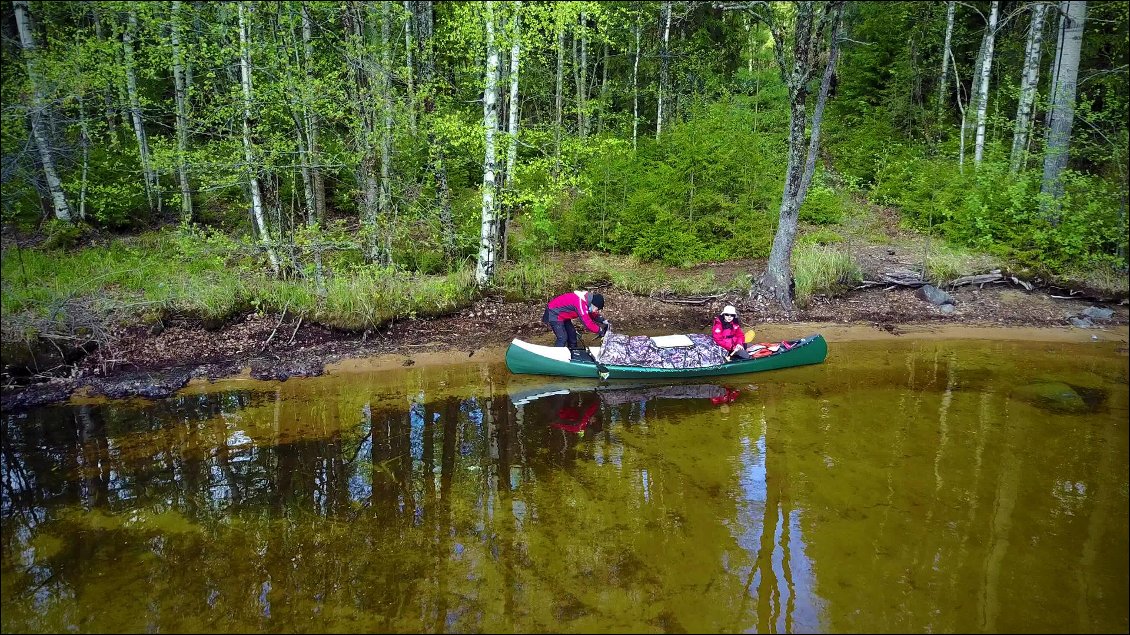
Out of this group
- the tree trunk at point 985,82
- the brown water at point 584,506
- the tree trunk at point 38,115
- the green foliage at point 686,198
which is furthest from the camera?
the tree trunk at point 985,82

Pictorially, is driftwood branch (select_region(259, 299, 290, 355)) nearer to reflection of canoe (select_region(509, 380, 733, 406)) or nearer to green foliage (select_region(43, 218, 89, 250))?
reflection of canoe (select_region(509, 380, 733, 406))

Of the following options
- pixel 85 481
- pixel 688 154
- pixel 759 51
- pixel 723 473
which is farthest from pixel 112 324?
pixel 759 51

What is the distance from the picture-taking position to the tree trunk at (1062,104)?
13.0m

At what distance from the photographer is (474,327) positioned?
487 inches

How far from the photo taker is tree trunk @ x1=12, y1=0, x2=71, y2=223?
11922 mm

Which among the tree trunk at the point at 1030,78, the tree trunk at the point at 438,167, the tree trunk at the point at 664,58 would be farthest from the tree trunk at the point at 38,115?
the tree trunk at the point at 1030,78

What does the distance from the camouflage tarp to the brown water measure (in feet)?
1.39

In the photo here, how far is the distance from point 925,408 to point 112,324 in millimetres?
12648

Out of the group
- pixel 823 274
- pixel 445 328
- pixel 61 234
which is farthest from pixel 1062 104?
pixel 61 234

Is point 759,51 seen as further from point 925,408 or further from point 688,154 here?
point 925,408

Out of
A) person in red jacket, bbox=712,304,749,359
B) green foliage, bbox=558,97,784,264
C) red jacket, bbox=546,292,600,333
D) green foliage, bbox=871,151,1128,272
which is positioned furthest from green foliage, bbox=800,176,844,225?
red jacket, bbox=546,292,600,333

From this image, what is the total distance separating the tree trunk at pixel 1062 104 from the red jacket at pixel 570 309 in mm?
9965

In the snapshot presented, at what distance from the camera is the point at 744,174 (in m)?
15.5

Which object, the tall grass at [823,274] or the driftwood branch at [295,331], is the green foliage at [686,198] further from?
the driftwood branch at [295,331]
